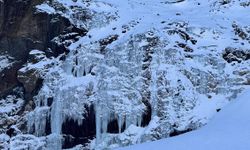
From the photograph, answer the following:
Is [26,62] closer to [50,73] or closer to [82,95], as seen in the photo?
[50,73]

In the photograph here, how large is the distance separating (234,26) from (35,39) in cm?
779

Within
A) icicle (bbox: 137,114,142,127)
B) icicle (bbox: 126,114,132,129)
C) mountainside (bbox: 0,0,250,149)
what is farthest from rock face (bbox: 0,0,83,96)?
icicle (bbox: 137,114,142,127)

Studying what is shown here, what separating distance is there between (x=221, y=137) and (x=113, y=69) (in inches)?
400

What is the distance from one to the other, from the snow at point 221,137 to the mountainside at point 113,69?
604 centimetres

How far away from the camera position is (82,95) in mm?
22516

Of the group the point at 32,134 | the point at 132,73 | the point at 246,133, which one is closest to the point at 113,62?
the point at 132,73

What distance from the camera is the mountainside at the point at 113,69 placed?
21828mm

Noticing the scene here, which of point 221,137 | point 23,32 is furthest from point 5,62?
point 221,137

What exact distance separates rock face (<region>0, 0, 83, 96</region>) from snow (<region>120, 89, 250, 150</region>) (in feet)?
34.7

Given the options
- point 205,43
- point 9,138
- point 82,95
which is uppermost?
point 205,43

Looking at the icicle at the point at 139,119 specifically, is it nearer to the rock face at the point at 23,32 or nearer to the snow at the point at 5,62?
the rock face at the point at 23,32

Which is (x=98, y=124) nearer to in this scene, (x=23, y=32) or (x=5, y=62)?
(x=5, y=62)

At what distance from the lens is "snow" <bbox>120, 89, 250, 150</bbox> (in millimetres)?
12555

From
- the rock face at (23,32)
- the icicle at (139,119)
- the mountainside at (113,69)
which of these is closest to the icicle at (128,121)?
the mountainside at (113,69)
